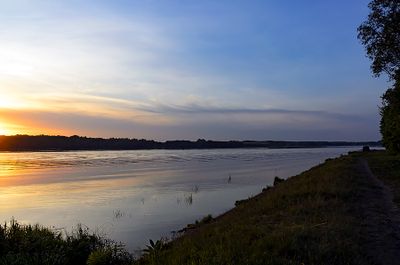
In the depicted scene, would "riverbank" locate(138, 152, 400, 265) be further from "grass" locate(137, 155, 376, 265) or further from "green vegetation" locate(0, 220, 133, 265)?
"green vegetation" locate(0, 220, 133, 265)

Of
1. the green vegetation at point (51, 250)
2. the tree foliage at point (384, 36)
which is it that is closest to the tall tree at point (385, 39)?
the tree foliage at point (384, 36)

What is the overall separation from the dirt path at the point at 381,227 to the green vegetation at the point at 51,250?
6.61 m

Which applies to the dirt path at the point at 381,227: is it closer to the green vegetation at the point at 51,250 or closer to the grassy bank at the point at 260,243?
the grassy bank at the point at 260,243

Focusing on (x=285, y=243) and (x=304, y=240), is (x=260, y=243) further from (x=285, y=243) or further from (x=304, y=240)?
(x=304, y=240)

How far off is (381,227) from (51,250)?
9482 millimetres

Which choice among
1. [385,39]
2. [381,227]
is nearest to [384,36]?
[385,39]

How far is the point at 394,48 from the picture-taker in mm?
26719

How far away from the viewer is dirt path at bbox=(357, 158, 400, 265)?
10531 mm

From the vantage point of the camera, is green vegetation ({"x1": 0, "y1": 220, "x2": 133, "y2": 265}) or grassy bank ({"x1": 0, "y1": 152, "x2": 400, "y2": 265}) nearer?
grassy bank ({"x1": 0, "y1": 152, "x2": 400, "y2": 265})

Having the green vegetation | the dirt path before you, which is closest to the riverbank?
the dirt path

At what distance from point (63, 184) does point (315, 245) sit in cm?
3807

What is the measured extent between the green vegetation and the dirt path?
6605 mm

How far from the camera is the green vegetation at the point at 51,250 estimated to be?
12.6 meters

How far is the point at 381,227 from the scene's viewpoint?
→ 1393cm
